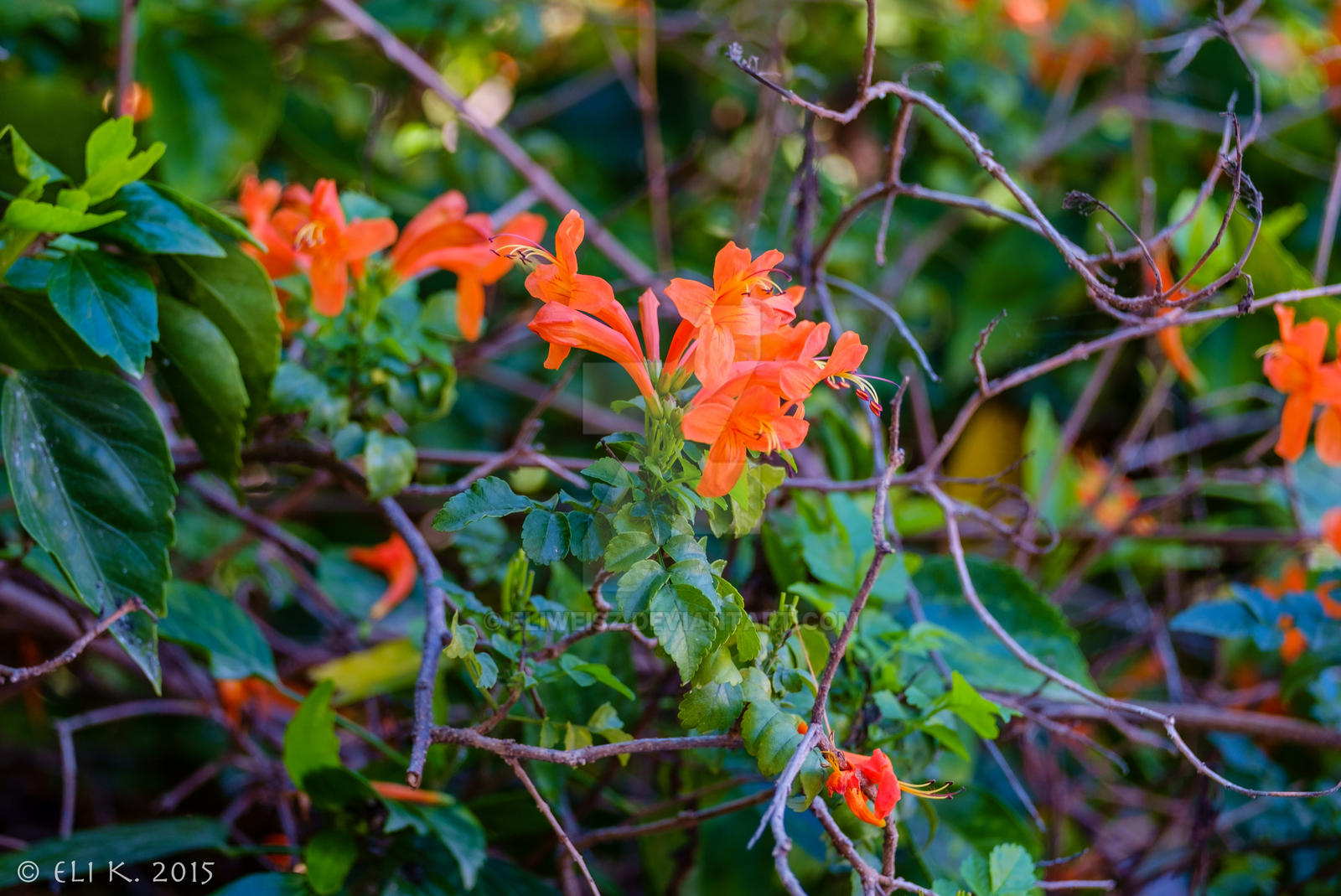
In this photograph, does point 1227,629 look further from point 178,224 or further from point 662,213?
point 178,224

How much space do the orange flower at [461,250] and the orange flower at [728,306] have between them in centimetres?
36

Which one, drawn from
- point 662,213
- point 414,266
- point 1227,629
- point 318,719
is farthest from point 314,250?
point 1227,629

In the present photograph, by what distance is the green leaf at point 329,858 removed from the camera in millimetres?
836

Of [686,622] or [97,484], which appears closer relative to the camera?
[686,622]

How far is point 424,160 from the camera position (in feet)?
5.75

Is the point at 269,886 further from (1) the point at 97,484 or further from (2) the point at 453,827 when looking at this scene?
(1) the point at 97,484

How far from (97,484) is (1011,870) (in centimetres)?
72

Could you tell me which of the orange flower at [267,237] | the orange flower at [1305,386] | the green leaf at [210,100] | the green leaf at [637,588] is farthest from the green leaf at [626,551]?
the green leaf at [210,100]

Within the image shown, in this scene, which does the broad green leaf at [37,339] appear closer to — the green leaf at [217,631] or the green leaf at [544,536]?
the green leaf at [217,631]

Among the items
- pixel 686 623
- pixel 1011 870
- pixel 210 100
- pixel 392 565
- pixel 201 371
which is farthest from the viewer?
pixel 210 100

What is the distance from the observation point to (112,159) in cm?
73

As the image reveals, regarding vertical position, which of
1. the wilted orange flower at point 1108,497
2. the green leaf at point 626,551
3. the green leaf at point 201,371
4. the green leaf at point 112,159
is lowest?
the wilted orange flower at point 1108,497

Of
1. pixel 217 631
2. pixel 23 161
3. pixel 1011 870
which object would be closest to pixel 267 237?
pixel 23 161

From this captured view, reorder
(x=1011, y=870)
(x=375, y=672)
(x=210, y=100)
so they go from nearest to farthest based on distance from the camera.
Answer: (x=1011, y=870) → (x=375, y=672) → (x=210, y=100)
